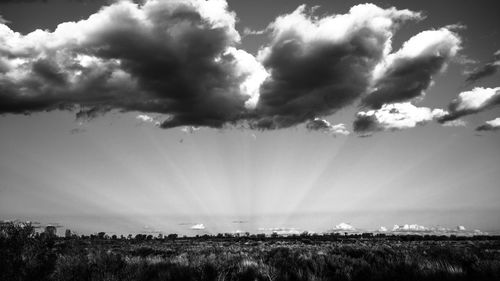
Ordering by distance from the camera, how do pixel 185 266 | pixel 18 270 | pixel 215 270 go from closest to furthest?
pixel 18 270 → pixel 215 270 → pixel 185 266

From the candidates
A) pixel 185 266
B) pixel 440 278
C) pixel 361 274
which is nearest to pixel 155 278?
pixel 185 266

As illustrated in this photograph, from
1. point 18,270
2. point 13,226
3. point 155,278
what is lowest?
point 155,278

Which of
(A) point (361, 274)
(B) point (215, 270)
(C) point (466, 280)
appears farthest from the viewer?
(B) point (215, 270)

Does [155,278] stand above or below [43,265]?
below

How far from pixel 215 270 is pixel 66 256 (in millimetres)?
6022

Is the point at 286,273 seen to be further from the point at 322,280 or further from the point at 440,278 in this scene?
the point at 440,278

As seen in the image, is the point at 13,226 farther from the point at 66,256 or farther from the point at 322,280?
the point at 322,280

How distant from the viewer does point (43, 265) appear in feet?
38.9

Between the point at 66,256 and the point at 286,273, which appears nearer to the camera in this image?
the point at 66,256

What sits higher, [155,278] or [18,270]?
[18,270]

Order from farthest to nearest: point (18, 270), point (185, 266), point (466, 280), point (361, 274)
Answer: point (185, 266) < point (361, 274) < point (466, 280) < point (18, 270)

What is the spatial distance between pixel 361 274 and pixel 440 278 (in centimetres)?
299

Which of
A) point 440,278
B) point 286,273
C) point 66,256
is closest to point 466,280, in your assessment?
point 440,278

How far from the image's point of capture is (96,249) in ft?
51.2
